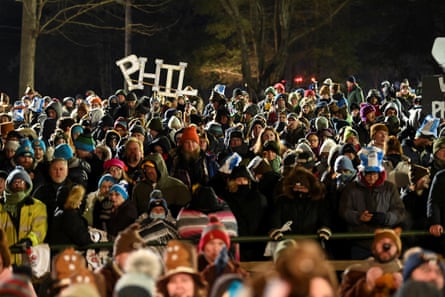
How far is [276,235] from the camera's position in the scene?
9.66m

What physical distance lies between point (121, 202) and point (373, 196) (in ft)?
7.59

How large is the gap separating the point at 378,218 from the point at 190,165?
265 centimetres

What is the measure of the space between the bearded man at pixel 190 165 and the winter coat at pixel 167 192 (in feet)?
2.26

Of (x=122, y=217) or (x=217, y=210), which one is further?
(x=122, y=217)

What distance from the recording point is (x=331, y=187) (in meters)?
10.9

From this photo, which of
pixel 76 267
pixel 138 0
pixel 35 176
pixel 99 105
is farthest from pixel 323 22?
pixel 76 267

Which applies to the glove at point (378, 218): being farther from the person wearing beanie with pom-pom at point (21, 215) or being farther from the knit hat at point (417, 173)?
the person wearing beanie with pom-pom at point (21, 215)

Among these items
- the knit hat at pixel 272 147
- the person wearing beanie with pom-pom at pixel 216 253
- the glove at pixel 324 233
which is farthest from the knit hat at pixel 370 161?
the person wearing beanie with pom-pom at pixel 216 253

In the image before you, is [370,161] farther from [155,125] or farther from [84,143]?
[155,125]

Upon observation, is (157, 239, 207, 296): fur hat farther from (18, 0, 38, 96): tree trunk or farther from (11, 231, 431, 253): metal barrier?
(18, 0, 38, 96): tree trunk

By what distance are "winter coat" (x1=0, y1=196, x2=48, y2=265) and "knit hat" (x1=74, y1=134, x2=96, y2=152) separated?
3500 mm

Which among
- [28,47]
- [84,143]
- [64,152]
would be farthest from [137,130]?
[28,47]

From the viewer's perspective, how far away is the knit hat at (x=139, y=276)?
17.8ft

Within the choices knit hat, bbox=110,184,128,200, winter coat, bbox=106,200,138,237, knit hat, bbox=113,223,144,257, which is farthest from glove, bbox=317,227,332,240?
knit hat, bbox=113,223,144,257
